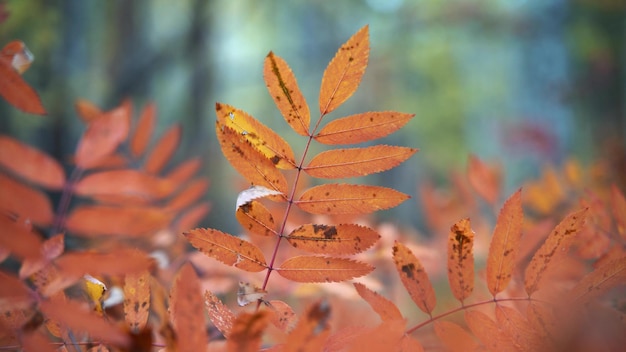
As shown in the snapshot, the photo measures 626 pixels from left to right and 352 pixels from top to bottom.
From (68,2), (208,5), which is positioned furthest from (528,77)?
(68,2)

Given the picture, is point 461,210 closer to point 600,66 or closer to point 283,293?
point 283,293

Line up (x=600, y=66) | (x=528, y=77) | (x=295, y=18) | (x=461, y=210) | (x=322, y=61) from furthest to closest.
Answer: (x=528, y=77), (x=295, y=18), (x=322, y=61), (x=600, y=66), (x=461, y=210)

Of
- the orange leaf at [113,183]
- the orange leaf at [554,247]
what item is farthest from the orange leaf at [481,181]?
the orange leaf at [113,183]

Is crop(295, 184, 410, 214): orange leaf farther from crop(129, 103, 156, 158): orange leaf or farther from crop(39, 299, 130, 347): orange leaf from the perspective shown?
crop(129, 103, 156, 158): orange leaf

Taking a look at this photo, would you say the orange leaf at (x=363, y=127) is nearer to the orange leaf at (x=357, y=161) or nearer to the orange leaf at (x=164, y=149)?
the orange leaf at (x=357, y=161)

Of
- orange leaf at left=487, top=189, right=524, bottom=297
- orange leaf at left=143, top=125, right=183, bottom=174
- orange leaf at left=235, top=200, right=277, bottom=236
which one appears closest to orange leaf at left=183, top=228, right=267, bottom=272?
orange leaf at left=235, top=200, right=277, bottom=236
